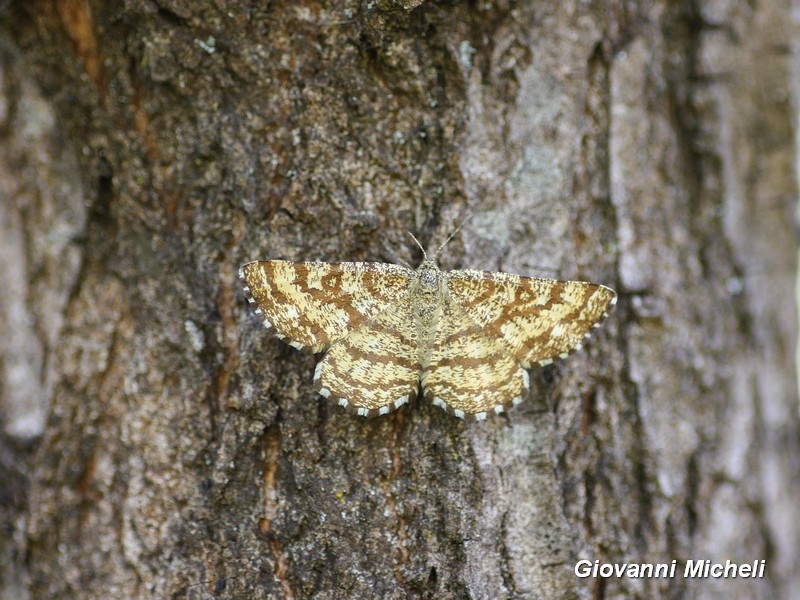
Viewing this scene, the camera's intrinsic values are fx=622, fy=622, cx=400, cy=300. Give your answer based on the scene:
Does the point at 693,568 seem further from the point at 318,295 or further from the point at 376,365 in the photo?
the point at 318,295

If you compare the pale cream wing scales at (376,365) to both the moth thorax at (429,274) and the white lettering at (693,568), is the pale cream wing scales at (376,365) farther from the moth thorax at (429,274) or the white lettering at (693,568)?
the white lettering at (693,568)

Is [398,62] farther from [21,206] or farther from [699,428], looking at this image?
[699,428]

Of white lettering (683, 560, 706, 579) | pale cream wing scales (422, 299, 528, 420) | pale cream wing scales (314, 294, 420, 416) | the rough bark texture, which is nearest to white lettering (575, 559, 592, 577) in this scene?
the rough bark texture

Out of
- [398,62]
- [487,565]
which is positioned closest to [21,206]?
[398,62]

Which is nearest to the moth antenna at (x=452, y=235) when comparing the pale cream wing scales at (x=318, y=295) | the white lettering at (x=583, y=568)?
the pale cream wing scales at (x=318, y=295)

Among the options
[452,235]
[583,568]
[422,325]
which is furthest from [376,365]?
[583,568]
